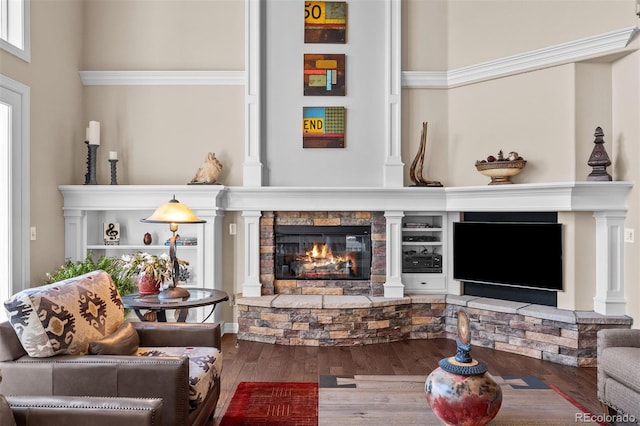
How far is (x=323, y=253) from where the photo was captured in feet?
16.7

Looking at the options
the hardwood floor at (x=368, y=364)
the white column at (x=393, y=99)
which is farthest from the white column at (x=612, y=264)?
the white column at (x=393, y=99)

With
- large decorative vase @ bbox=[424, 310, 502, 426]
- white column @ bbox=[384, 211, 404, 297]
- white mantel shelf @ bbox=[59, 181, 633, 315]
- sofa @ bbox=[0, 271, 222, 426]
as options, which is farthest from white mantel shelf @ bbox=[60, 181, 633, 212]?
large decorative vase @ bbox=[424, 310, 502, 426]

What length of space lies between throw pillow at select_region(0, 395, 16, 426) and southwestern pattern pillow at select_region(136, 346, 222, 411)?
830mm

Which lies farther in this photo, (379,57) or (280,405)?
(379,57)

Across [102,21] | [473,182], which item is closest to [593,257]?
[473,182]

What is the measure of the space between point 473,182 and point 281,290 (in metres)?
2.38

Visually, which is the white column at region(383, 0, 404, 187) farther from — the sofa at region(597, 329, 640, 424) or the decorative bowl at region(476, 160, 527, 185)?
the sofa at region(597, 329, 640, 424)

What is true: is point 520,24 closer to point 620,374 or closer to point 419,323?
point 419,323

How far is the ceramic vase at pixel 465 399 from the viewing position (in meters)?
1.75

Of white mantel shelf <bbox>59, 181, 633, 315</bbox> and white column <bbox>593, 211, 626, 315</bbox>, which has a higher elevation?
white mantel shelf <bbox>59, 181, 633, 315</bbox>

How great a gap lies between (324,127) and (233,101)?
1.06m

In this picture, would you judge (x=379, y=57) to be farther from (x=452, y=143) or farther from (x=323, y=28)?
(x=452, y=143)

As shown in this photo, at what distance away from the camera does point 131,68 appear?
5.11 meters

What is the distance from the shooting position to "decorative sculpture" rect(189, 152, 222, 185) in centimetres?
488
